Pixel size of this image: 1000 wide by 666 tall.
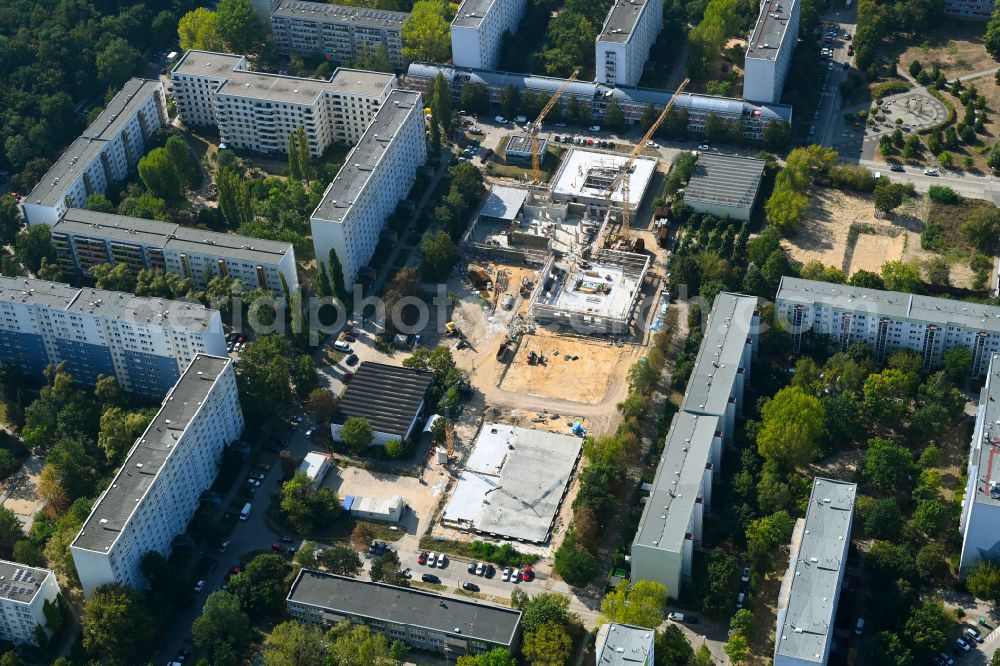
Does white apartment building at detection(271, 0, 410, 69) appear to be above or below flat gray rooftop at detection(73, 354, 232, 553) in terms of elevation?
below

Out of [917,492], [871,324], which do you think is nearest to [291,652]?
[917,492]

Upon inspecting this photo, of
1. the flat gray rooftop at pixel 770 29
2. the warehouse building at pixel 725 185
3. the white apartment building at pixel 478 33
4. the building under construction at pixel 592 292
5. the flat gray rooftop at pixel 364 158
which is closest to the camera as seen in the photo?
the building under construction at pixel 592 292

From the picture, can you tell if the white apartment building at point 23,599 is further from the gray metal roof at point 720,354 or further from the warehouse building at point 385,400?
the gray metal roof at point 720,354

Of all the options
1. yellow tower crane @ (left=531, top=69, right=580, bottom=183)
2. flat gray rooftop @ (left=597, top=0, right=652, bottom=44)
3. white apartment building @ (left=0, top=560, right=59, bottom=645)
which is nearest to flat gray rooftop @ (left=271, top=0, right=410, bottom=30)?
yellow tower crane @ (left=531, top=69, right=580, bottom=183)

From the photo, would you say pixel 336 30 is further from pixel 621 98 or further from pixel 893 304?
pixel 893 304

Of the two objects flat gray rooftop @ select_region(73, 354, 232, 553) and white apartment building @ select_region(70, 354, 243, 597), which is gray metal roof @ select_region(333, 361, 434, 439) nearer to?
white apartment building @ select_region(70, 354, 243, 597)

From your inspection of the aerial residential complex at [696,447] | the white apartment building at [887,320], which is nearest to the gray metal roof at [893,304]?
the white apartment building at [887,320]
